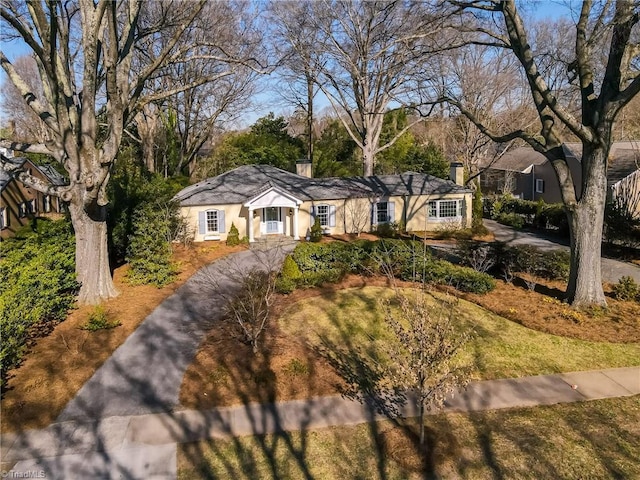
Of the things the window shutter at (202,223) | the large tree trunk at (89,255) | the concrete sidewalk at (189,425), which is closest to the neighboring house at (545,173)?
the concrete sidewalk at (189,425)

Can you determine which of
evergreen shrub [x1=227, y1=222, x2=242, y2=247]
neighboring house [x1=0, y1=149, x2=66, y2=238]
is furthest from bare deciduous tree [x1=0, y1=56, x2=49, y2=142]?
evergreen shrub [x1=227, y1=222, x2=242, y2=247]

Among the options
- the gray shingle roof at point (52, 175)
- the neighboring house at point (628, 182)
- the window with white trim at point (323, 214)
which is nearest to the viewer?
the window with white trim at point (323, 214)

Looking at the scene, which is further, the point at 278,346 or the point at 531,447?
the point at 278,346

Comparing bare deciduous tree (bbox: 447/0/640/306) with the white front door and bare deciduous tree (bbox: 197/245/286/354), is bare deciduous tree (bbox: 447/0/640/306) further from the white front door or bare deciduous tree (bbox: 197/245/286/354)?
the white front door

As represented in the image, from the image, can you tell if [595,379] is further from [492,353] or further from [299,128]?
[299,128]

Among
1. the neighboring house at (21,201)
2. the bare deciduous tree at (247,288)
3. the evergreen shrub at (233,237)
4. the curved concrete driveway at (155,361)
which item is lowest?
the curved concrete driveway at (155,361)

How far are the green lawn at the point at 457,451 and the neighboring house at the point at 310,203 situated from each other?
1693 cm

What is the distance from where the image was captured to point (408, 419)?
8.05 metres

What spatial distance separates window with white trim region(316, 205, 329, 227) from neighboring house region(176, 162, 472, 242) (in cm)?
2

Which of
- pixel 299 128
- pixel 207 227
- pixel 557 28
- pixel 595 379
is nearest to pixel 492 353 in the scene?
pixel 595 379

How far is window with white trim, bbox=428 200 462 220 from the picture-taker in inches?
1092

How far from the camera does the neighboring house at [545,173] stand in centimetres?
2842

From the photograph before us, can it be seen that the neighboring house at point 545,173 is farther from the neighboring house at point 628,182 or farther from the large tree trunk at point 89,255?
the large tree trunk at point 89,255

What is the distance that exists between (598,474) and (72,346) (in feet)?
34.1
